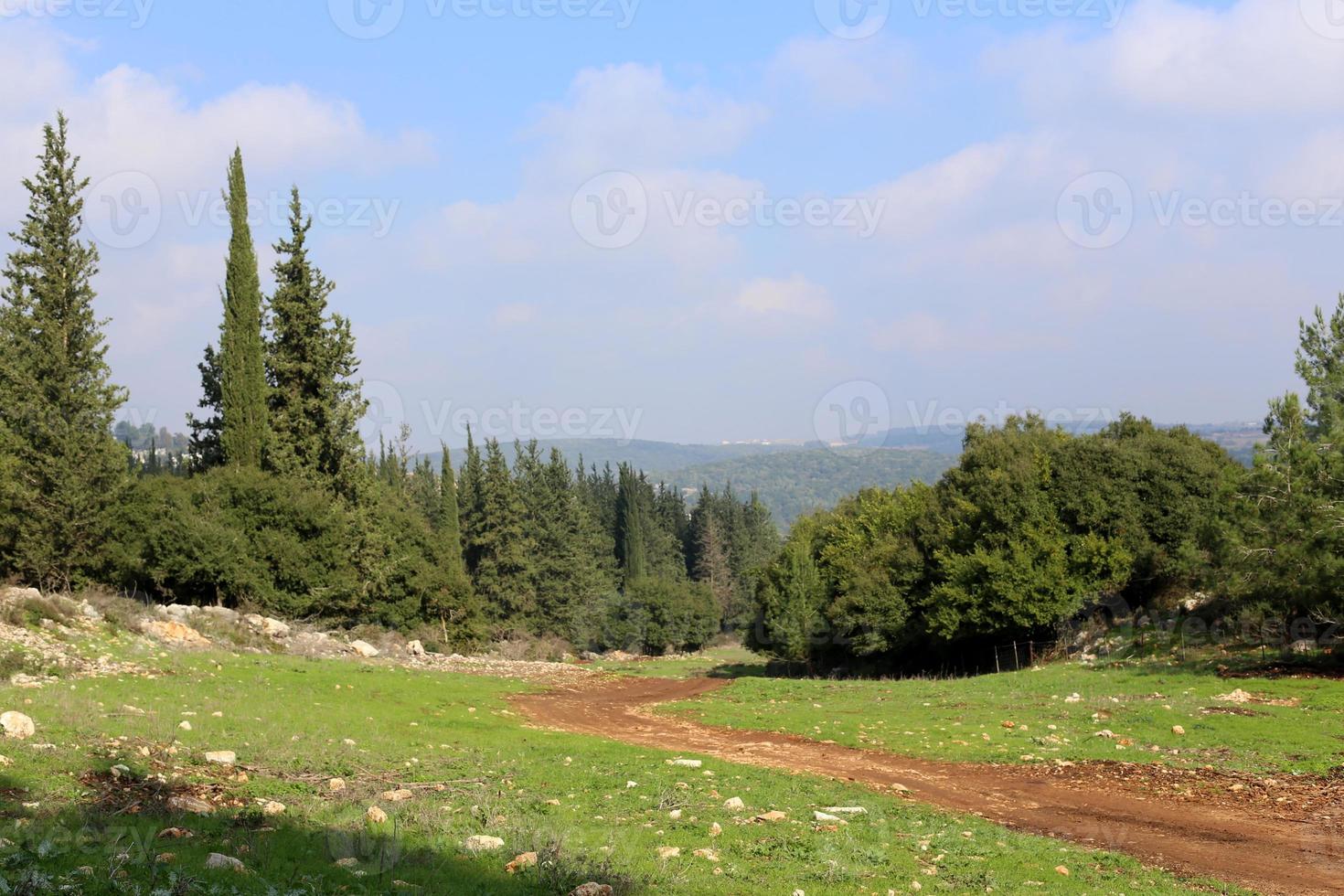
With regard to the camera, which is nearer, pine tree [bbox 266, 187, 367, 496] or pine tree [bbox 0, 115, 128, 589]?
pine tree [bbox 0, 115, 128, 589]

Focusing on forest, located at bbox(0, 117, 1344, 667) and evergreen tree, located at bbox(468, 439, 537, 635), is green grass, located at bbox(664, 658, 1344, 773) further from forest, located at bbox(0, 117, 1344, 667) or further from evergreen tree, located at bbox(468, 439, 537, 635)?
evergreen tree, located at bbox(468, 439, 537, 635)

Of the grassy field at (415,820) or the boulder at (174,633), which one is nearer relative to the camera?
the grassy field at (415,820)

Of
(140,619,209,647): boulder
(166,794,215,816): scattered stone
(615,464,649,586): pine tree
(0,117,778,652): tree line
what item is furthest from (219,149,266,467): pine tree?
(615,464,649,586): pine tree

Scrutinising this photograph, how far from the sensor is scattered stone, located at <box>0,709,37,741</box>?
41.1 ft

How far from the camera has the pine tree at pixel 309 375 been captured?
48156mm

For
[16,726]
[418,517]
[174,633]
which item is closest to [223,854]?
[16,726]

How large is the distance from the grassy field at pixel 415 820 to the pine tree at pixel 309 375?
30217mm

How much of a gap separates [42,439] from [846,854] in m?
35.1

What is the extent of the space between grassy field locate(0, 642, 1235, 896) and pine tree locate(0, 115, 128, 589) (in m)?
18.7

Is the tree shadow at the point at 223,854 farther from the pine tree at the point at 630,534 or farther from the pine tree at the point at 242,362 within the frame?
the pine tree at the point at 630,534

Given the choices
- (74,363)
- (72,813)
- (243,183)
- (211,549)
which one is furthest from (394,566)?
(72,813)

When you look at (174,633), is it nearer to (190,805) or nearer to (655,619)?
(190,805)

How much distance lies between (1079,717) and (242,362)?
130 ft

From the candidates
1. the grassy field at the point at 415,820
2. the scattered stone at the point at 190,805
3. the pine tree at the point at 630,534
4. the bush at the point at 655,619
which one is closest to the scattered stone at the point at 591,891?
the grassy field at the point at 415,820
